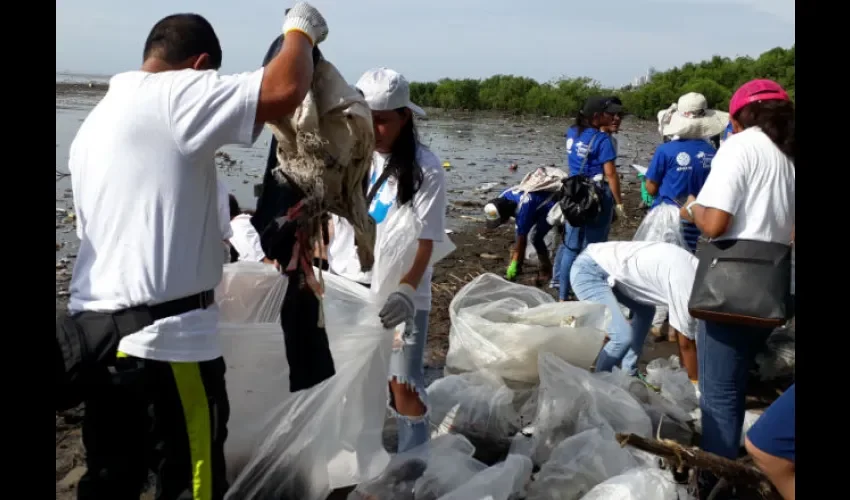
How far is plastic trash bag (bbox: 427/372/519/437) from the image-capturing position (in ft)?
10.6

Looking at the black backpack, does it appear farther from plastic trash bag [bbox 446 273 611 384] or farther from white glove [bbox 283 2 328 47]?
white glove [bbox 283 2 328 47]

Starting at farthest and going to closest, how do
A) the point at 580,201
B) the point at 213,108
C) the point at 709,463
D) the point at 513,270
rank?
the point at 513,270, the point at 580,201, the point at 709,463, the point at 213,108

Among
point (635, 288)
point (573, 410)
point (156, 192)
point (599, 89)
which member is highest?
point (599, 89)

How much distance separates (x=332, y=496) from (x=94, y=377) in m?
1.25

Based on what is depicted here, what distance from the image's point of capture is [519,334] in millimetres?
3334

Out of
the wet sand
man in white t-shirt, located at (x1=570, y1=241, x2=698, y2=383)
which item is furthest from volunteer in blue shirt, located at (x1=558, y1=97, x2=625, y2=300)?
man in white t-shirt, located at (x1=570, y1=241, x2=698, y2=383)

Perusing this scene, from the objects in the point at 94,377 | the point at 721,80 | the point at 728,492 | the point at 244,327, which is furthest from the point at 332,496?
the point at 721,80

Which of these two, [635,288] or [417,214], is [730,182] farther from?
[417,214]

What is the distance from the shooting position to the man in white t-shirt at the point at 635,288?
128 inches

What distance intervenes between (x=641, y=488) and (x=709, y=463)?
262mm

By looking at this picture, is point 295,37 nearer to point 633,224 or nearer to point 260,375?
point 260,375

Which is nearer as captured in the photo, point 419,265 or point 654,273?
point 419,265

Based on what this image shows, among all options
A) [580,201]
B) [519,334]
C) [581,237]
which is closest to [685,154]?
[580,201]
